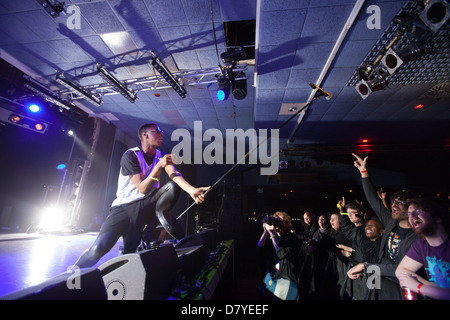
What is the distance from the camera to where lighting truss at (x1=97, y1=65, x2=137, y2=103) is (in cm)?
457

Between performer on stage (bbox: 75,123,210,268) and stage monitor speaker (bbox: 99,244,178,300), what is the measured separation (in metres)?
0.28

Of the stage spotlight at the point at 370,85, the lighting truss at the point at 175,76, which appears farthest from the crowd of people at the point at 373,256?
the lighting truss at the point at 175,76

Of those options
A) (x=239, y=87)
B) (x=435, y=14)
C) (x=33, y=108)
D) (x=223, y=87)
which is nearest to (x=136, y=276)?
(x=223, y=87)

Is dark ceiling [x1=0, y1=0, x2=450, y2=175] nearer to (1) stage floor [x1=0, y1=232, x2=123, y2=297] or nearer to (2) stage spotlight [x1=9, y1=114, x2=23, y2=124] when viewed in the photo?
(2) stage spotlight [x1=9, y1=114, x2=23, y2=124]

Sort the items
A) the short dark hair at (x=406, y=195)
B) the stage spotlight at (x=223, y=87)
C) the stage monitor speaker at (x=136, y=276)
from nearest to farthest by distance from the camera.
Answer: the stage monitor speaker at (x=136, y=276) < the short dark hair at (x=406, y=195) < the stage spotlight at (x=223, y=87)

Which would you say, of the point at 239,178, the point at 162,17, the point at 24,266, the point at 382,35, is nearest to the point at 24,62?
the point at 162,17

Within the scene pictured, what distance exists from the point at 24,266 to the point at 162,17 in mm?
4258

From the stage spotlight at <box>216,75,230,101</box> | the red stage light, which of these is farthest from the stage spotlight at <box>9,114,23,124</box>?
the stage spotlight at <box>216,75,230,101</box>

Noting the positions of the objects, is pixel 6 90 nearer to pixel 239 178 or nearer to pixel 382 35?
pixel 239 178

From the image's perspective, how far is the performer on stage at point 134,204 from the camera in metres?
1.44

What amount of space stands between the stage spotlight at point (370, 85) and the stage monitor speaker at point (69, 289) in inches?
192

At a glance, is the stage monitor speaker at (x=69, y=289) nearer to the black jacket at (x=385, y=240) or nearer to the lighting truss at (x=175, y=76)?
the black jacket at (x=385, y=240)

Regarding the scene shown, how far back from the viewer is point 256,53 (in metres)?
3.78
